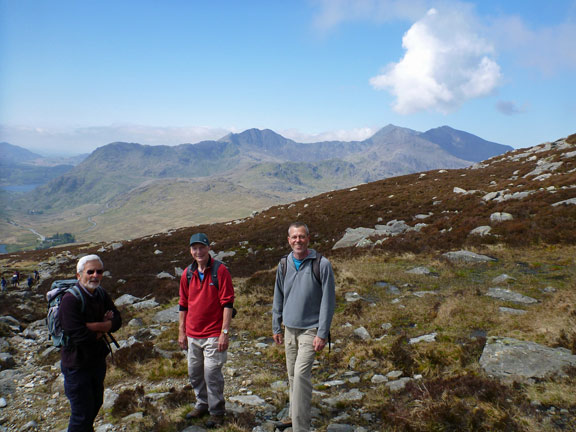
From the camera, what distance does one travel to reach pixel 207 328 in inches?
230

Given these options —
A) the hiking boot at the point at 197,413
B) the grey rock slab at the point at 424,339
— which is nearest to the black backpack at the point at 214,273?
the hiking boot at the point at 197,413

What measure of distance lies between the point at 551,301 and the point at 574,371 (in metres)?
4.46

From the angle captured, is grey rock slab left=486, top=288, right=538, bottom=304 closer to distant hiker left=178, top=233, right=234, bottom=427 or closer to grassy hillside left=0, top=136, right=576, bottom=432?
grassy hillside left=0, top=136, right=576, bottom=432

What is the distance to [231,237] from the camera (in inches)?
1359

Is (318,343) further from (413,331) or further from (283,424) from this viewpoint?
(413,331)

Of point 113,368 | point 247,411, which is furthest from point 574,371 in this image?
point 113,368

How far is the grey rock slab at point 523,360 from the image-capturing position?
5953 millimetres

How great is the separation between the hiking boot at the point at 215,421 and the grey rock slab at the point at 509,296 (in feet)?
31.1

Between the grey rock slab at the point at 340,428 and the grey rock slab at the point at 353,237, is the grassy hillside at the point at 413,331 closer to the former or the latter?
the grey rock slab at the point at 340,428

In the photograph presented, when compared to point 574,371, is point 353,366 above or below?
below

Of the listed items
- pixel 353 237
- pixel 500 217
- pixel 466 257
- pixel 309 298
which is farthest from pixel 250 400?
pixel 500 217

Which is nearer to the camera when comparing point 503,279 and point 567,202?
point 503,279

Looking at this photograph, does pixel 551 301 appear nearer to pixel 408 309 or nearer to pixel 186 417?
pixel 408 309

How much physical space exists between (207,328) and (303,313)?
187 centimetres
